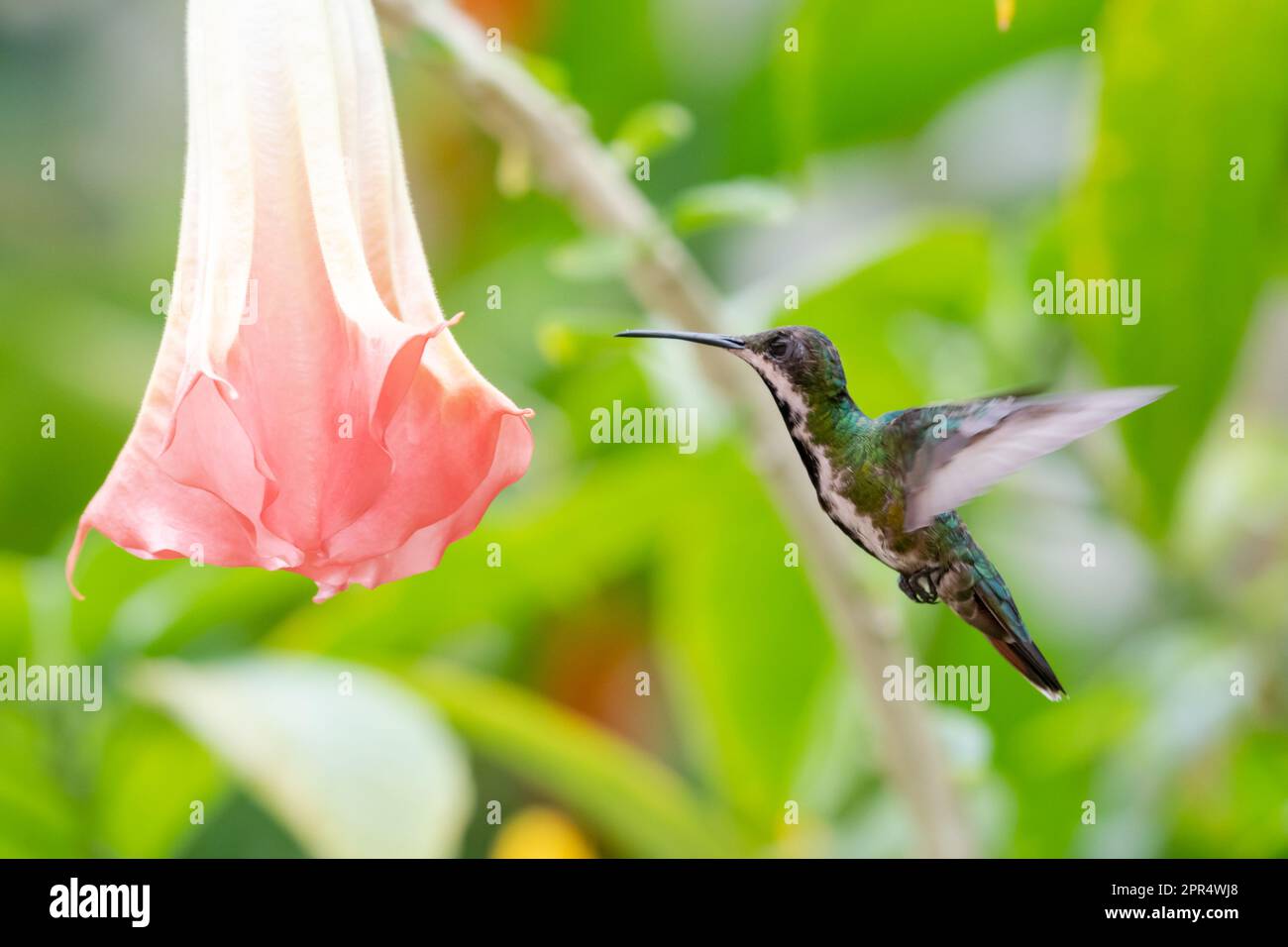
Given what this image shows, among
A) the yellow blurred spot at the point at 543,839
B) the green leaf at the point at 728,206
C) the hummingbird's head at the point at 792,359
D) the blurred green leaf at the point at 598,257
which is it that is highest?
the green leaf at the point at 728,206

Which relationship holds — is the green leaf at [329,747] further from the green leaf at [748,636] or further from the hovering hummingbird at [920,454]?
the hovering hummingbird at [920,454]

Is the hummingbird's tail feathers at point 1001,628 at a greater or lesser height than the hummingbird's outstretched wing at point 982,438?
lesser

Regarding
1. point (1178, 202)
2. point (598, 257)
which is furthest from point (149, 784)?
point (1178, 202)

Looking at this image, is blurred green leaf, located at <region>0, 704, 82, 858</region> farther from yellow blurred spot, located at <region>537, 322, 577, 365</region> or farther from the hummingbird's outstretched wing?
the hummingbird's outstretched wing

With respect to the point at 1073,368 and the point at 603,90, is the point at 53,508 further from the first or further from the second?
the point at 1073,368

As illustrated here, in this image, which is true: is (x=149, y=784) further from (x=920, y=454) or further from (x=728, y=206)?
(x=920, y=454)

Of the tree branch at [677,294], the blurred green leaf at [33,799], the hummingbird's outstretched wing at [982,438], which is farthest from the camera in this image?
the blurred green leaf at [33,799]

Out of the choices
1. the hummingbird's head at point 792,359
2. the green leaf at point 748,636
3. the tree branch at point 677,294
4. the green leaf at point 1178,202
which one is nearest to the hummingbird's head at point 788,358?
the hummingbird's head at point 792,359
